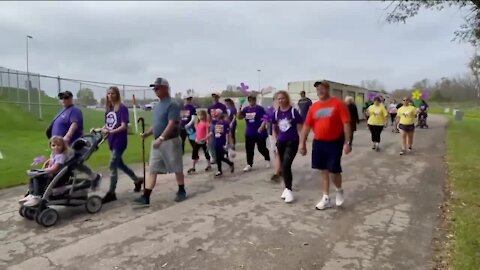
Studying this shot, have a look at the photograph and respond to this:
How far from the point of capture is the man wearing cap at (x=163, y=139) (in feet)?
21.4

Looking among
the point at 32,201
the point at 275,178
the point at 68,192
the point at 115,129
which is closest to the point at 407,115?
the point at 275,178

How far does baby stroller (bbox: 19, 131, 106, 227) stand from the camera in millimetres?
5551

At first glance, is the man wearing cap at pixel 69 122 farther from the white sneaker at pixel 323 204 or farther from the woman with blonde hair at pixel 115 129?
the white sneaker at pixel 323 204

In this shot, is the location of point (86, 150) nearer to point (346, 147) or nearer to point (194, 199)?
point (194, 199)

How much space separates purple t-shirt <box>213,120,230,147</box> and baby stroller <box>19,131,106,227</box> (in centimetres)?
320

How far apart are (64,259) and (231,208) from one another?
8.40 feet

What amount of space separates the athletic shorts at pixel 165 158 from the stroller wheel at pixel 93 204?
0.88 meters

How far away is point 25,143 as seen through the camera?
1476 centimetres

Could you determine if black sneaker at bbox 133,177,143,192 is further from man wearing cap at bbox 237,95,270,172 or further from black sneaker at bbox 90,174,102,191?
man wearing cap at bbox 237,95,270,172

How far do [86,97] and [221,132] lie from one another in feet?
44.2

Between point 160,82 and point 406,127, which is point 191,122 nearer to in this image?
point 160,82

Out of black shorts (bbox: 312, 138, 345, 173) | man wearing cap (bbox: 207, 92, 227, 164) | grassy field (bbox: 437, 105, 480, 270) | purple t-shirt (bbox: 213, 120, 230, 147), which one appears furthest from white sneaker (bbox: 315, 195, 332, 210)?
man wearing cap (bbox: 207, 92, 227, 164)

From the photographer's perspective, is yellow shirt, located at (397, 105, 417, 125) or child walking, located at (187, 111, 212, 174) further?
yellow shirt, located at (397, 105, 417, 125)

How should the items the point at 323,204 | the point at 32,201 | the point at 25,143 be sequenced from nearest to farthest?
1. the point at 32,201
2. the point at 323,204
3. the point at 25,143
